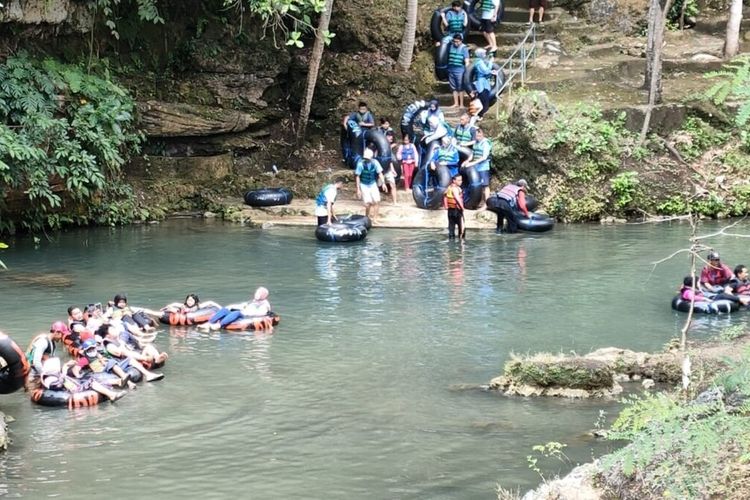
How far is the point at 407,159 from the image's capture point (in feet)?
81.2

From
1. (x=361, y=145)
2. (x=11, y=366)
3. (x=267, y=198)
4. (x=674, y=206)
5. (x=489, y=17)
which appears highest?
(x=489, y=17)

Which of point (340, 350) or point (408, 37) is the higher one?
point (408, 37)

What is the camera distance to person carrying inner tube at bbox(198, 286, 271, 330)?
50.6 feet

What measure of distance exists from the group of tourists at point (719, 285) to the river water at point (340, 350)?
0.48m

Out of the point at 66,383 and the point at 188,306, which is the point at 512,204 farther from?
the point at 66,383

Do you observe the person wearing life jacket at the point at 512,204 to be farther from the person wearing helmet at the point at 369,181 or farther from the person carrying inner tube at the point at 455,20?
the person carrying inner tube at the point at 455,20

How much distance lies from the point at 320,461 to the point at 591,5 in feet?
77.1

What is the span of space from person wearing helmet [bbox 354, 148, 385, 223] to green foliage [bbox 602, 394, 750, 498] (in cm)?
1643

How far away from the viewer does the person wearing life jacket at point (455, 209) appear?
2098 centimetres

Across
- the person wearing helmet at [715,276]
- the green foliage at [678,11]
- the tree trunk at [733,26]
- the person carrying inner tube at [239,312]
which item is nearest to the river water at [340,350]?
the person carrying inner tube at [239,312]

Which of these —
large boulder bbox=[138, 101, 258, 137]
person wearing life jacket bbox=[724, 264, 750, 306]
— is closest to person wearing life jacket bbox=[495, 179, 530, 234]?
person wearing life jacket bbox=[724, 264, 750, 306]

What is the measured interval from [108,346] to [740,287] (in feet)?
30.8

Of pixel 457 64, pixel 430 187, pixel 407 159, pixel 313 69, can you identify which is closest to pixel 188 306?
pixel 430 187

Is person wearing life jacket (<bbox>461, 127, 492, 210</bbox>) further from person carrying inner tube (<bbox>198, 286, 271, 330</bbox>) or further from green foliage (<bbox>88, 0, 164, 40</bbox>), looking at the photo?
person carrying inner tube (<bbox>198, 286, 271, 330</bbox>)
